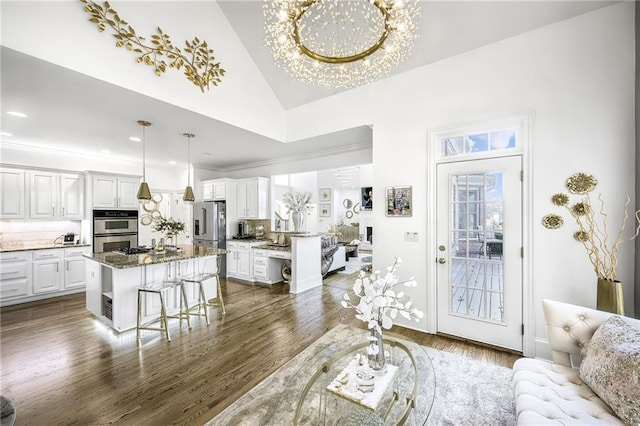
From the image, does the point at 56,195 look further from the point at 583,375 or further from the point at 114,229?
the point at 583,375

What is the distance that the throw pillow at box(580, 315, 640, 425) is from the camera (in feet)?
4.28

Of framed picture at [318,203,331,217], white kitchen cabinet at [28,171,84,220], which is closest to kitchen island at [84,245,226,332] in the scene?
white kitchen cabinet at [28,171,84,220]

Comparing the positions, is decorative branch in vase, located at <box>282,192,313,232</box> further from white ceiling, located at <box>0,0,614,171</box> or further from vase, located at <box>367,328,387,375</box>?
vase, located at <box>367,328,387,375</box>

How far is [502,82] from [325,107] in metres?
2.32

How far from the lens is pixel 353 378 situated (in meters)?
1.63

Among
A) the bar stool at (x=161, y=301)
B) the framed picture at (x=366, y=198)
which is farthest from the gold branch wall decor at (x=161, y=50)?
the framed picture at (x=366, y=198)

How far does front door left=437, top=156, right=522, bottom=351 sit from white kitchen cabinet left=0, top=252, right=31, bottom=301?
6.63 meters

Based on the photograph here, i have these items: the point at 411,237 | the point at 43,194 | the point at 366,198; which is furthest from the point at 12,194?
the point at 366,198

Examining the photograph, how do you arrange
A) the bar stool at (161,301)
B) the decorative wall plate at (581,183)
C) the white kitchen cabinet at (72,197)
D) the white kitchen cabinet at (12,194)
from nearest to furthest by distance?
1. the decorative wall plate at (581,183)
2. the bar stool at (161,301)
3. the white kitchen cabinet at (12,194)
4. the white kitchen cabinet at (72,197)

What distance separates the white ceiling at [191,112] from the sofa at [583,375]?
2.80 metres

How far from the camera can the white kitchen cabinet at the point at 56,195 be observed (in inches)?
191

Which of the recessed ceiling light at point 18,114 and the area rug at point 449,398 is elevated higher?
the recessed ceiling light at point 18,114

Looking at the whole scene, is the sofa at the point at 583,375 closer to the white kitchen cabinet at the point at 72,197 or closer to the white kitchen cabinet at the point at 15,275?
the white kitchen cabinet at the point at 15,275

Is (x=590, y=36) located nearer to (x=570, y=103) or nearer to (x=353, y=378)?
(x=570, y=103)
